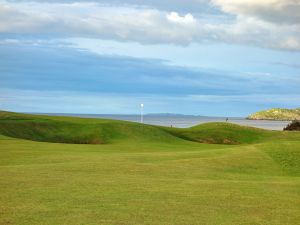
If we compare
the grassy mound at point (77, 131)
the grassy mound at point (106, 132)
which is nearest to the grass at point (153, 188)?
the grassy mound at point (77, 131)

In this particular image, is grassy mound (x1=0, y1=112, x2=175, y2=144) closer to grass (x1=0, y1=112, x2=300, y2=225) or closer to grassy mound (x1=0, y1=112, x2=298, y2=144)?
grassy mound (x1=0, y1=112, x2=298, y2=144)

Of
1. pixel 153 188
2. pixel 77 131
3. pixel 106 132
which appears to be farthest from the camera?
pixel 77 131

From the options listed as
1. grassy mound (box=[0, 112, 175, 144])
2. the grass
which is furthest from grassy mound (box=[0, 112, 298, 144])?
the grass

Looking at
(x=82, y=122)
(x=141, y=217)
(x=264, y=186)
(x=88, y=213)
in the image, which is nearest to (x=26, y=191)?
(x=88, y=213)

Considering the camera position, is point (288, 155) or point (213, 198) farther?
point (288, 155)

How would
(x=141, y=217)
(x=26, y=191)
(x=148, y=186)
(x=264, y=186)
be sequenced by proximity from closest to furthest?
(x=141, y=217), (x=26, y=191), (x=148, y=186), (x=264, y=186)

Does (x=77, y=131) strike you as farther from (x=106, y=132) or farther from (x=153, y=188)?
(x=153, y=188)

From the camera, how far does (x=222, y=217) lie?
1623 cm

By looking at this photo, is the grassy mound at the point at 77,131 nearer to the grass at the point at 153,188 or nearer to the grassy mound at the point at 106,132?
the grassy mound at the point at 106,132

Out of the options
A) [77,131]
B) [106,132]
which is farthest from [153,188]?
[77,131]

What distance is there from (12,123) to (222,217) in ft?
174

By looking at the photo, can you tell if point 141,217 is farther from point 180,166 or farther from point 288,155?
point 288,155

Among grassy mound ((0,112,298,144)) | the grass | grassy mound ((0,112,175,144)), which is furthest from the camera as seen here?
grassy mound ((0,112,298,144))

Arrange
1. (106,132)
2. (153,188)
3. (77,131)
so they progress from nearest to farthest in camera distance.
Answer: (153,188) < (106,132) < (77,131)
